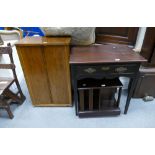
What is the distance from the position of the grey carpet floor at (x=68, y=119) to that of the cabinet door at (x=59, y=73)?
159mm

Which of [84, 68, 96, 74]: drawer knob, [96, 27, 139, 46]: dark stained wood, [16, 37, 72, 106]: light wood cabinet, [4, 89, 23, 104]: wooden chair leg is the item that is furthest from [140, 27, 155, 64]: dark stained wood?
[4, 89, 23, 104]: wooden chair leg

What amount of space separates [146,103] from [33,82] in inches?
60.3

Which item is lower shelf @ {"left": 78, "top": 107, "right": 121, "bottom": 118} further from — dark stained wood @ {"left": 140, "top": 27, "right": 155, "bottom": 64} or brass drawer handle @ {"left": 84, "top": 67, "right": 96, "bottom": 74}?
dark stained wood @ {"left": 140, "top": 27, "right": 155, "bottom": 64}

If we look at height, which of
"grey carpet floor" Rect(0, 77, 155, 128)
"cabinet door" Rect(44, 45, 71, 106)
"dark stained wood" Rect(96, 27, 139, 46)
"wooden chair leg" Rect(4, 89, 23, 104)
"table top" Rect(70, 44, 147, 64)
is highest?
"dark stained wood" Rect(96, 27, 139, 46)

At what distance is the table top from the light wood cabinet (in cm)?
16

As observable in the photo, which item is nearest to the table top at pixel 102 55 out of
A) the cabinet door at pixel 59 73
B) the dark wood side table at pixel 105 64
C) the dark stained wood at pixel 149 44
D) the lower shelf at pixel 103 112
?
the dark wood side table at pixel 105 64

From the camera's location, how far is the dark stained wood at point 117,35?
1616 mm

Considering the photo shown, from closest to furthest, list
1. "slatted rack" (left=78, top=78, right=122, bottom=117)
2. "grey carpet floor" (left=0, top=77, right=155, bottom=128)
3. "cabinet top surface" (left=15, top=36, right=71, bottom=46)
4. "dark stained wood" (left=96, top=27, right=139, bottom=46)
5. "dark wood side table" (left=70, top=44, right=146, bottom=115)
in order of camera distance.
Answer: "dark wood side table" (left=70, top=44, right=146, bottom=115), "cabinet top surface" (left=15, top=36, right=71, bottom=46), "slatted rack" (left=78, top=78, right=122, bottom=117), "grey carpet floor" (left=0, top=77, right=155, bottom=128), "dark stained wood" (left=96, top=27, right=139, bottom=46)

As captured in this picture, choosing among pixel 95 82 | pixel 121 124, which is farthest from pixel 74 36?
pixel 121 124

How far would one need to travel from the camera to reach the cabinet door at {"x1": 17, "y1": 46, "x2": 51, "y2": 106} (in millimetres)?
1309

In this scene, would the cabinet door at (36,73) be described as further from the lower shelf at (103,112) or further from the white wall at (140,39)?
the white wall at (140,39)

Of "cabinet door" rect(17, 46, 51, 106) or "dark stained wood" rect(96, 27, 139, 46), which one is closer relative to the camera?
"cabinet door" rect(17, 46, 51, 106)

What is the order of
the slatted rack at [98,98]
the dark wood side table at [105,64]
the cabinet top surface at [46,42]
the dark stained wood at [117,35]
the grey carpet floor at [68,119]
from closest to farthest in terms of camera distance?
the dark wood side table at [105,64], the cabinet top surface at [46,42], the slatted rack at [98,98], the grey carpet floor at [68,119], the dark stained wood at [117,35]

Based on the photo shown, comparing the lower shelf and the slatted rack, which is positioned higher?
the slatted rack
